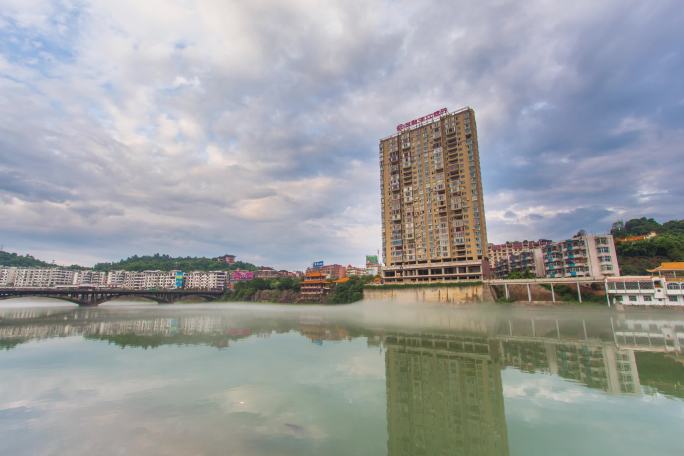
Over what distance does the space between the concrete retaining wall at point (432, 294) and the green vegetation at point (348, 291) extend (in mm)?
6598

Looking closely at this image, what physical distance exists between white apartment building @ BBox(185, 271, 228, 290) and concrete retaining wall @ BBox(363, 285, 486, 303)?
431 ft

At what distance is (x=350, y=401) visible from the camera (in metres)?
12.4

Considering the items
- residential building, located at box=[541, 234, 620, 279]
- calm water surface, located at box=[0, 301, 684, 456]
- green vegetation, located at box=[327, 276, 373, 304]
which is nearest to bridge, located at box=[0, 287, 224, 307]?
green vegetation, located at box=[327, 276, 373, 304]

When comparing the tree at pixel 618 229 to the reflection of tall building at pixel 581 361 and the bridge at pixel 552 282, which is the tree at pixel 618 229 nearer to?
the bridge at pixel 552 282

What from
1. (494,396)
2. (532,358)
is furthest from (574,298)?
(494,396)

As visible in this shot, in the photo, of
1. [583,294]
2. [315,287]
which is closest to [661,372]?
[583,294]

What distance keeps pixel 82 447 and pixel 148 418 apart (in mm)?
2154

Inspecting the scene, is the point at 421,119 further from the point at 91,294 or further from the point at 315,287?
the point at 91,294

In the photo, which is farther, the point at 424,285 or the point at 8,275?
the point at 8,275

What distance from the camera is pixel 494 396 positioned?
12.7 m

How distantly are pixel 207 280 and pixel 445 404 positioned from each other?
20508 centimetres

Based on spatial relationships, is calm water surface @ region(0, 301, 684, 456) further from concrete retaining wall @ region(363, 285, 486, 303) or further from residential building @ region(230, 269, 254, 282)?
residential building @ region(230, 269, 254, 282)

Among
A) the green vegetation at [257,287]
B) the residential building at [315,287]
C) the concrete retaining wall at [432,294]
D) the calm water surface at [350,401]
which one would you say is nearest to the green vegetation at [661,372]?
the calm water surface at [350,401]

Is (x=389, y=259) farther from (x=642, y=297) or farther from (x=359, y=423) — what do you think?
(x=359, y=423)
